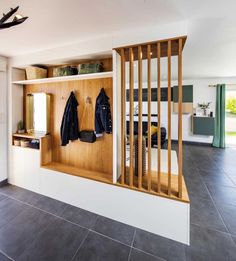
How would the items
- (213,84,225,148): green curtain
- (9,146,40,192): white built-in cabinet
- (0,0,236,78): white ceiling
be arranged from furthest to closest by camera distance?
(213,84,225,148): green curtain
(9,146,40,192): white built-in cabinet
(0,0,236,78): white ceiling

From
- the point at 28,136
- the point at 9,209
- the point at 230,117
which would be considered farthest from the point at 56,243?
the point at 230,117

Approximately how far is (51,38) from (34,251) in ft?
8.15

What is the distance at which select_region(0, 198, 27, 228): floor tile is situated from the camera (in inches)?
77.9

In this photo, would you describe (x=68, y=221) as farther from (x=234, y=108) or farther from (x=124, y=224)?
(x=234, y=108)

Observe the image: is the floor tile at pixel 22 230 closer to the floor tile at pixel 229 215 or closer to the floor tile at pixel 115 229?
the floor tile at pixel 115 229

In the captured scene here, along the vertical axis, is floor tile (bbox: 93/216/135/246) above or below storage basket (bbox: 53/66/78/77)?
below

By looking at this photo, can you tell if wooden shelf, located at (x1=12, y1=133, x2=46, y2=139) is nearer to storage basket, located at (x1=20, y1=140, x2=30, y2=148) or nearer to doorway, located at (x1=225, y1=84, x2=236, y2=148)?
storage basket, located at (x1=20, y1=140, x2=30, y2=148)

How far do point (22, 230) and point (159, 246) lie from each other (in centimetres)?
154

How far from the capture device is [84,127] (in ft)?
8.41

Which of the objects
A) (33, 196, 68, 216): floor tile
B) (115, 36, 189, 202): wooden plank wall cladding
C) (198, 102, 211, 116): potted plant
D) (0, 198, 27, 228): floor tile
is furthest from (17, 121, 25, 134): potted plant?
(198, 102, 211, 116): potted plant

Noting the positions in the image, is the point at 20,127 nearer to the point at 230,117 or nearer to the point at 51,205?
the point at 51,205

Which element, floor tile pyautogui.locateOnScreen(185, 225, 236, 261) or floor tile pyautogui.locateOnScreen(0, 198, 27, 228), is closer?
floor tile pyautogui.locateOnScreen(185, 225, 236, 261)

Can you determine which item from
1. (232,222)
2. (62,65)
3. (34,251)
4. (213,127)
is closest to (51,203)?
(34,251)

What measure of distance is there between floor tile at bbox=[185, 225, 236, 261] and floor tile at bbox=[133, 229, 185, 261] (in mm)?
85
